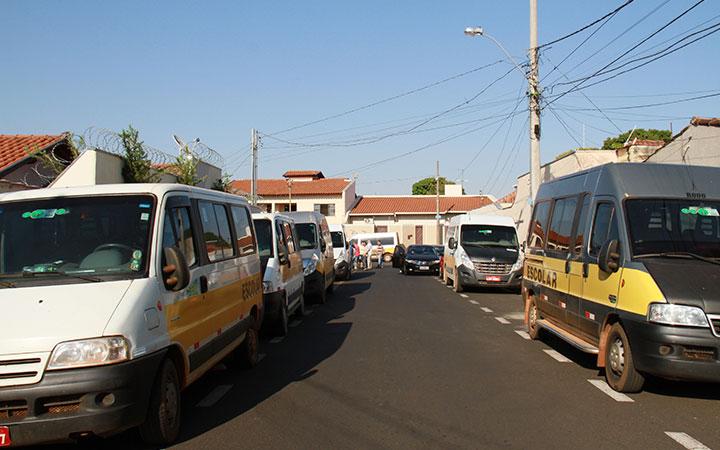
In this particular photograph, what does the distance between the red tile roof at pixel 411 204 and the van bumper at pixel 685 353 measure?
56.4 meters

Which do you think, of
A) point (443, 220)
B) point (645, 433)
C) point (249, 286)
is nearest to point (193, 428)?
point (249, 286)

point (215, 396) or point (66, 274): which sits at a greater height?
point (66, 274)

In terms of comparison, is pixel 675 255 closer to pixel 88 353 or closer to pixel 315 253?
pixel 88 353

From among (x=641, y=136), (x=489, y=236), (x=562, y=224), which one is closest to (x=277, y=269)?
(x=562, y=224)

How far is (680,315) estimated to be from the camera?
6371mm

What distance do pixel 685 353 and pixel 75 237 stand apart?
5654 millimetres

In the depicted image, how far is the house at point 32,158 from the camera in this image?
1563 cm

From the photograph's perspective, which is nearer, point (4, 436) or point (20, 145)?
point (4, 436)

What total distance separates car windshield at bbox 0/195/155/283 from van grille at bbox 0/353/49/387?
865 mm

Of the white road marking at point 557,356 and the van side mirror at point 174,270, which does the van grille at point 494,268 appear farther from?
Answer: the van side mirror at point 174,270

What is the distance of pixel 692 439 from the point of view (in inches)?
217

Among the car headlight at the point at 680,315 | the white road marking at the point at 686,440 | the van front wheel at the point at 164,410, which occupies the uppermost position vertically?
the car headlight at the point at 680,315

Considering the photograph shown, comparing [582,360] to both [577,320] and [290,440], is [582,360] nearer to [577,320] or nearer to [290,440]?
[577,320]

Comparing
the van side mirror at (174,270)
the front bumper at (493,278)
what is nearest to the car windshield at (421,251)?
the front bumper at (493,278)
